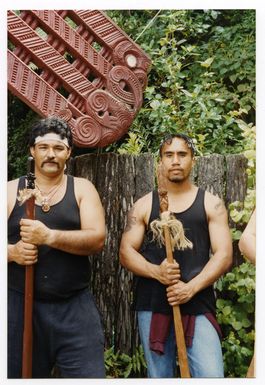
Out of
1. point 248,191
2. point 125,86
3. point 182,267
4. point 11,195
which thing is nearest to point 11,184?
point 11,195

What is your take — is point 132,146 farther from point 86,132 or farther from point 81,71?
point 81,71

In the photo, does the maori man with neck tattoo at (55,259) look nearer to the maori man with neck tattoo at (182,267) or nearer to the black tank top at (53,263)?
the black tank top at (53,263)

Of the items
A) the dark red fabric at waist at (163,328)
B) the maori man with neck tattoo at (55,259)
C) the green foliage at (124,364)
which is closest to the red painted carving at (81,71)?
the maori man with neck tattoo at (55,259)

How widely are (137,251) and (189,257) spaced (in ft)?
0.75

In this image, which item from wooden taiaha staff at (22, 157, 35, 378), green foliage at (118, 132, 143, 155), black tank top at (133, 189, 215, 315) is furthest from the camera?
green foliage at (118, 132, 143, 155)

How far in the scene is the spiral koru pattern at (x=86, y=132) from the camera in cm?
301

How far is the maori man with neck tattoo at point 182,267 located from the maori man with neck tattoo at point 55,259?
20 cm

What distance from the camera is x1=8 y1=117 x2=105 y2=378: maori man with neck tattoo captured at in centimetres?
290

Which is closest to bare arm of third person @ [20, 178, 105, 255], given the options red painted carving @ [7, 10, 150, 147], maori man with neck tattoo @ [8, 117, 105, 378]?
maori man with neck tattoo @ [8, 117, 105, 378]

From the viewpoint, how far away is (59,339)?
2904mm

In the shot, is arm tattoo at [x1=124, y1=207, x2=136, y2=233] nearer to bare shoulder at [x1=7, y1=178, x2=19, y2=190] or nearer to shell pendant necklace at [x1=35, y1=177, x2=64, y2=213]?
shell pendant necklace at [x1=35, y1=177, x2=64, y2=213]

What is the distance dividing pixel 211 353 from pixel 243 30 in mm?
1551

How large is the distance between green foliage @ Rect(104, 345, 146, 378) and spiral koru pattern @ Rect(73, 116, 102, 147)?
0.93 meters

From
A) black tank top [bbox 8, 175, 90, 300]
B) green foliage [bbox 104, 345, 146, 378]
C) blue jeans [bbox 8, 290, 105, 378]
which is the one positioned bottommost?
green foliage [bbox 104, 345, 146, 378]
